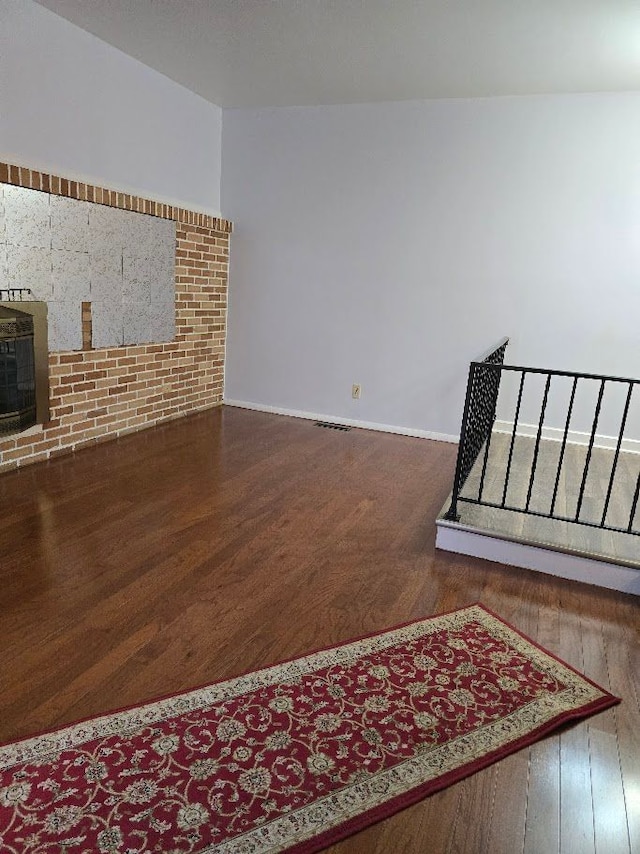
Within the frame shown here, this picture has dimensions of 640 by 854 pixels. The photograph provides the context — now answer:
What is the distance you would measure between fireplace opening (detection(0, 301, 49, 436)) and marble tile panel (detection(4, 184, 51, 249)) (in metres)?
0.36

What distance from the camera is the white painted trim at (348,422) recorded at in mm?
5023

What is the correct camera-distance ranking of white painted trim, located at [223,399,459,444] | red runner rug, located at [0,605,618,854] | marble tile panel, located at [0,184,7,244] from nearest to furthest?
1. red runner rug, located at [0,605,618,854]
2. marble tile panel, located at [0,184,7,244]
3. white painted trim, located at [223,399,459,444]

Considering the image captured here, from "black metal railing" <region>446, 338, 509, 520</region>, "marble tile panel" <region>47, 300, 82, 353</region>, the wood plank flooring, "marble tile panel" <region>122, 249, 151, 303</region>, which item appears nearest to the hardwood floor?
the wood plank flooring

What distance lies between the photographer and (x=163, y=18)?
3.46 m

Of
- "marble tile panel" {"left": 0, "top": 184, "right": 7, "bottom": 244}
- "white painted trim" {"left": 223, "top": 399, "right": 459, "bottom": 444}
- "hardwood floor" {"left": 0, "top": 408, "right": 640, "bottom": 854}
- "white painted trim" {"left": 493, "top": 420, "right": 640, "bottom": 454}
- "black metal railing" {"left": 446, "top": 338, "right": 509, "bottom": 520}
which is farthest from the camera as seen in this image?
"white painted trim" {"left": 223, "top": 399, "right": 459, "bottom": 444}

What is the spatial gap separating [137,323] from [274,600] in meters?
2.85

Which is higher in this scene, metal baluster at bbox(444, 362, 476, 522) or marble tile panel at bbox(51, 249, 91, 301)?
marble tile panel at bbox(51, 249, 91, 301)

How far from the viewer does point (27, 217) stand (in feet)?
11.2

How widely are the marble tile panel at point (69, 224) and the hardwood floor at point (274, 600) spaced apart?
53.7 inches

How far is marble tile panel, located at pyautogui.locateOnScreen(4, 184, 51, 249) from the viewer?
3.30 m

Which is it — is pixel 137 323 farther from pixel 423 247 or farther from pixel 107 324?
pixel 423 247

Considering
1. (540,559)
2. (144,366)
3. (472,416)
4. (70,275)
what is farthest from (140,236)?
(540,559)

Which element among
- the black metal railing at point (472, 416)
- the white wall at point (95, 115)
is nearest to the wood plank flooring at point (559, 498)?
the black metal railing at point (472, 416)

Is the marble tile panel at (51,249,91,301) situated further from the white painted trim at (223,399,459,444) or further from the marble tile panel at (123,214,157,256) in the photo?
the white painted trim at (223,399,459,444)
